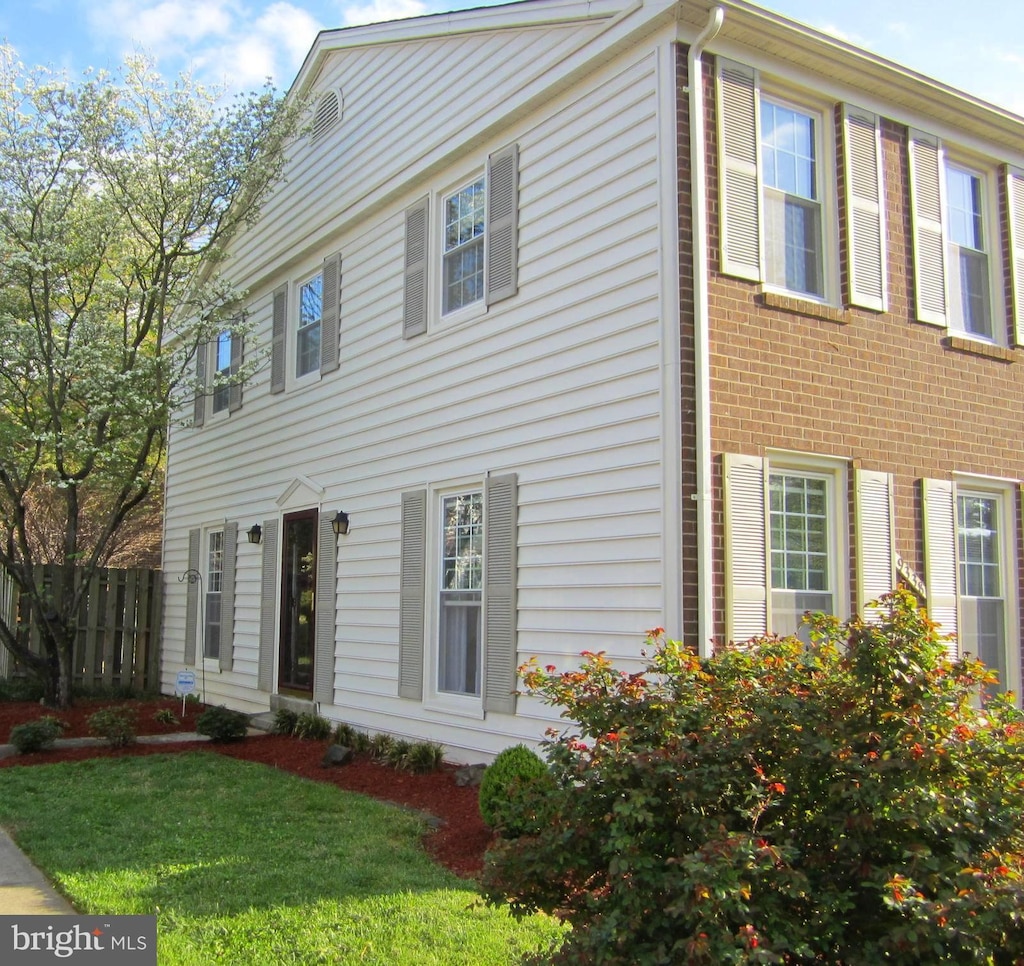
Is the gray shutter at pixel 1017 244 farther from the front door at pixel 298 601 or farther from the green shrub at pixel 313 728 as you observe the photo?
the green shrub at pixel 313 728

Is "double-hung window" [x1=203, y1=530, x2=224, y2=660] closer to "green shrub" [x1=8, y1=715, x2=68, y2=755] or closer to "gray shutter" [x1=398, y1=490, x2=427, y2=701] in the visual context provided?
"green shrub" [x1=8, y1=715, x2=68, y2=755]

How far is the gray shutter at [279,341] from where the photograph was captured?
13273 millimetres

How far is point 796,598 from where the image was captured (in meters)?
7.47

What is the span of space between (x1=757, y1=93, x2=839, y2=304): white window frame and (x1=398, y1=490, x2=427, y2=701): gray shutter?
4062mm

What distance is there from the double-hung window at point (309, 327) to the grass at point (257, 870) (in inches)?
220

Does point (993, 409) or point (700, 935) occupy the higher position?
point (993, 409)

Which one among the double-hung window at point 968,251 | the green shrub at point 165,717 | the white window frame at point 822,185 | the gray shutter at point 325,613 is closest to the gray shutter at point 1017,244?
the double-hung window at point 968,251

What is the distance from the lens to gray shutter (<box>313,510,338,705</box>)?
1145cm

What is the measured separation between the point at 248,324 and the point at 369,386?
10.1 ft

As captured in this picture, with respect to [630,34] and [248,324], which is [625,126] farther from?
[248,324]

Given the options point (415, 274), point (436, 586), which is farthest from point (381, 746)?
point (415, 274)

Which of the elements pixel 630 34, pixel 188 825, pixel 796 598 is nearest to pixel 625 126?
pixel 630 34

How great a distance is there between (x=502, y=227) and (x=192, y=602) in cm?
894

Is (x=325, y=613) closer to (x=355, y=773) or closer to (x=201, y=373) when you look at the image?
(x=355, y=773)
